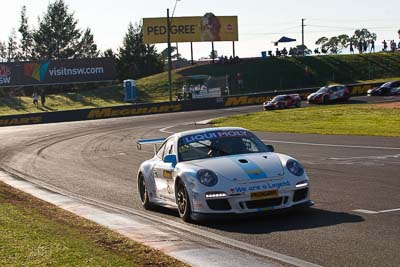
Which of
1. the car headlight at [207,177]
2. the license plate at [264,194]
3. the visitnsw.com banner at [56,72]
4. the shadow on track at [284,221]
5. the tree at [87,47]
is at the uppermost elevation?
the tree at [87,47]

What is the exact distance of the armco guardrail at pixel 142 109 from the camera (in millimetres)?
49938

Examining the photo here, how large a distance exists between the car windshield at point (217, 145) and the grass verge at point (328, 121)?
15475 millimetres

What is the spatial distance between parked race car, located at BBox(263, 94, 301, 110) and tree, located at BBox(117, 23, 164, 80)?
55.6m

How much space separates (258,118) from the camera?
43.0 m

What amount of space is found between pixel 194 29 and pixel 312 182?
223 ft

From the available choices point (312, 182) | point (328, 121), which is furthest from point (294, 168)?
point (328, 121)

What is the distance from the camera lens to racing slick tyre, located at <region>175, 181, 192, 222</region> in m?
10.1

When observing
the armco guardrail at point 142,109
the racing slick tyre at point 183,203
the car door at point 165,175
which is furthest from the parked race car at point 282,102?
the racing slick tyre at point 183,203

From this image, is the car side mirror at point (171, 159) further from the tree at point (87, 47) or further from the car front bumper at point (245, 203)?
the tree at point (87, 47)

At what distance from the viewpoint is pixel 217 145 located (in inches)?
433

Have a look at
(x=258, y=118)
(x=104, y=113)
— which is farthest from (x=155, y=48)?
(x=258, y=118)

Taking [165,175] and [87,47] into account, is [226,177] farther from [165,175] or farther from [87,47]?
[87,47]

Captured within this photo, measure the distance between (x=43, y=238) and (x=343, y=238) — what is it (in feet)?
11.0

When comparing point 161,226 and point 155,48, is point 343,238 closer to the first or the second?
point 161,226
